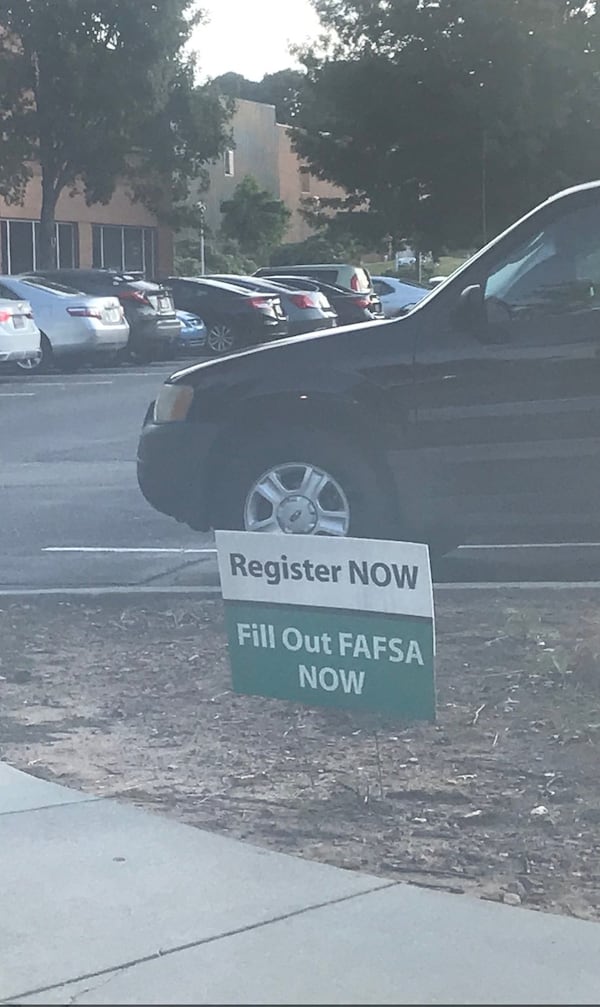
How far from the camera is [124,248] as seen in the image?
47.5 metres

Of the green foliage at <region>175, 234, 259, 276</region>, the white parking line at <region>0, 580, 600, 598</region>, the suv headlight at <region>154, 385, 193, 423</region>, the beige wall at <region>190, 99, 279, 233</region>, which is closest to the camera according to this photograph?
the white parking line at <region>0, 580, 600, 598</region>

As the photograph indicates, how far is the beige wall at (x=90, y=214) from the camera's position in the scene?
42.0 metres

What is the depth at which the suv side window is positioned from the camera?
26.7 ft

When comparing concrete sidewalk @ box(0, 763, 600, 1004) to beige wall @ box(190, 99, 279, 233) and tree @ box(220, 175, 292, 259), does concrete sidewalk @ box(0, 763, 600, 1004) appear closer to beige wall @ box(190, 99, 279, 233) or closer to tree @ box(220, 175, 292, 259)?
tree @ box(220, 175, 292, 259)

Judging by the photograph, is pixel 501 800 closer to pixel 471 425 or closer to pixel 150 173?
pixel 471 425

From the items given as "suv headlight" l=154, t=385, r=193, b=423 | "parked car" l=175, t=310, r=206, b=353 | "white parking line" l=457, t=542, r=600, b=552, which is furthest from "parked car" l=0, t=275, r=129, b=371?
"suv headlight" l=154, t=385, r=193, b=423

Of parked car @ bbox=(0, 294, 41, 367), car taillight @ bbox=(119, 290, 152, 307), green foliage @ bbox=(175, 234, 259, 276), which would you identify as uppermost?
green foliage @ bbox=(175, 234, 259, 276)

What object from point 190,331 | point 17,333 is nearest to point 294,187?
point 190,331

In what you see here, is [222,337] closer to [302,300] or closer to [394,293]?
[302,300]

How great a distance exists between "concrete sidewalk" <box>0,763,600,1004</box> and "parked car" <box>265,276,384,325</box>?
91.5 feet

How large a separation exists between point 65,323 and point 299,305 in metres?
6.31

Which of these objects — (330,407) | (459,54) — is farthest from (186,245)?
(330,407)

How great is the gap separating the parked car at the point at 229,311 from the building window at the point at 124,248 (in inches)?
585

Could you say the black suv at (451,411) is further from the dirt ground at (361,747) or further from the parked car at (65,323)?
the parked car at (65,323)
